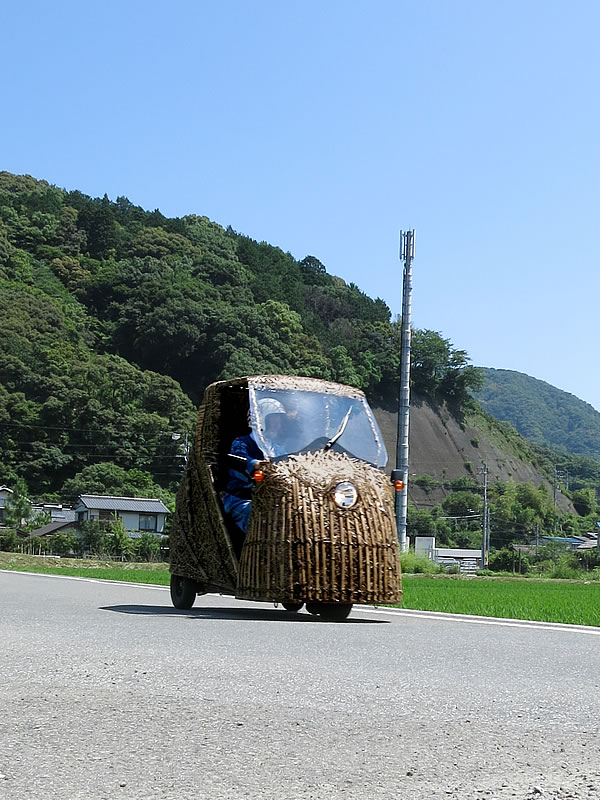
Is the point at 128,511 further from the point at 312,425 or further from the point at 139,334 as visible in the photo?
the point at 312,425

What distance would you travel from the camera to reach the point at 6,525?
75562 mm

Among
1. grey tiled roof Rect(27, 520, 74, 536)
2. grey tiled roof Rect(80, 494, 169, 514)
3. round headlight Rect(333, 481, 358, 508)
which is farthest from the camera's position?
grey tiled roof Rect(80, 494, 169, 514)

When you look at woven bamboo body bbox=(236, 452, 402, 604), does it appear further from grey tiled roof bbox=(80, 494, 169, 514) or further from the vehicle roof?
grey tiled roof bbox=(80, 494, 169, 514)

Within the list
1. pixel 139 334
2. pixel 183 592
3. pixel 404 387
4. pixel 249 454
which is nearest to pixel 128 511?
pixel 139 334

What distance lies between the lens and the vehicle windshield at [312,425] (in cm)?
1145

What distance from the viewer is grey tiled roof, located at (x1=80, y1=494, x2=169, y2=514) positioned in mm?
84269

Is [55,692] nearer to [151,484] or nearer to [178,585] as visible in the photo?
[178,585]

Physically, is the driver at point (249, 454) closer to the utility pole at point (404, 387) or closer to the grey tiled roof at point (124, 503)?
the utility pole at point (404, 387)

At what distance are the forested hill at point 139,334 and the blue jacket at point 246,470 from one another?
79501mm

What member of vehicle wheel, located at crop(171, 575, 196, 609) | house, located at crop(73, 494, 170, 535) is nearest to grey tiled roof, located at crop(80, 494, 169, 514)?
house, located at crop(73, 494, 170, 535)

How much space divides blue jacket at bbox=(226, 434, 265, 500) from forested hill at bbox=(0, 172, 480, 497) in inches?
3130

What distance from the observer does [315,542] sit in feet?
35.1

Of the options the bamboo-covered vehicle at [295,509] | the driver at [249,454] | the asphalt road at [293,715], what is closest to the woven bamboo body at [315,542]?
the bamboo-covered vehicle at [295,509]

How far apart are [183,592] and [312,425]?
249 centimetres
